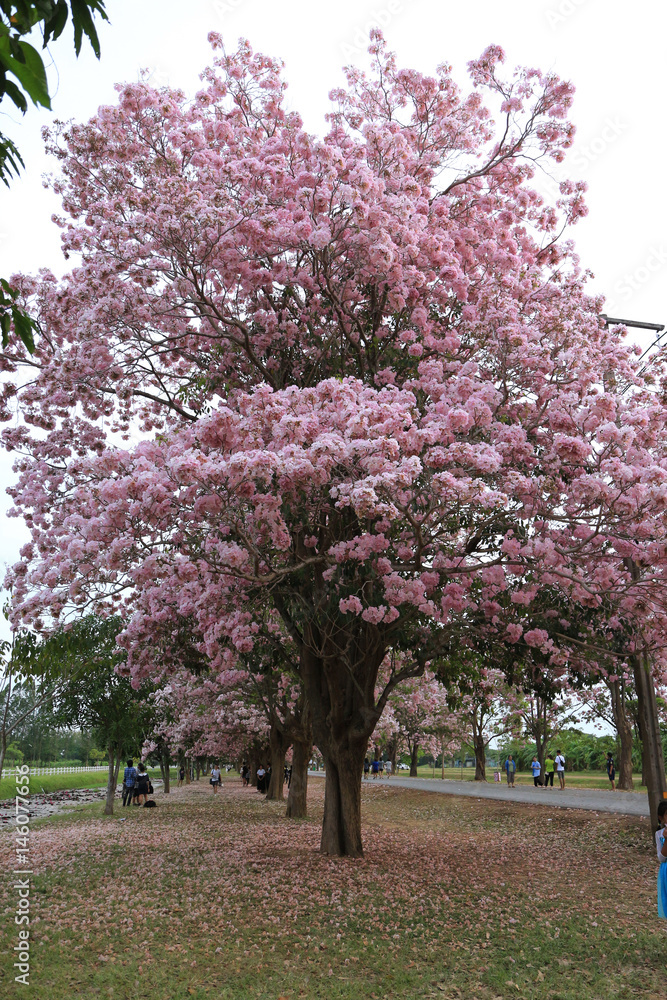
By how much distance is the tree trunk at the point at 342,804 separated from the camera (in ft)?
34.9

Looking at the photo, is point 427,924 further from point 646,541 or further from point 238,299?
point 238,299

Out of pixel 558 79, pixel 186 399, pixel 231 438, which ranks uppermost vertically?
pixel 558 79

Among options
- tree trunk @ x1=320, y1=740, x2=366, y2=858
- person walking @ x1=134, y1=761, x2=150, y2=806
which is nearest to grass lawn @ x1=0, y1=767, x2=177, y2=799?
person walking @ x1=134, y1=761, x2=150, y2=806

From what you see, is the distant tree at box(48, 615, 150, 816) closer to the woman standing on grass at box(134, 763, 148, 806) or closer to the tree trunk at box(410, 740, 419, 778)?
the woman standing on grass at box(134, 763, 148, 806)

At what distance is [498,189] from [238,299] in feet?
14.2

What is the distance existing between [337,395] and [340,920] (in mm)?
5201

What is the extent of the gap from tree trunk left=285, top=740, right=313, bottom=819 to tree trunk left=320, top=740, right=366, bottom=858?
7.10 metres

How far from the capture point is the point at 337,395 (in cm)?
710

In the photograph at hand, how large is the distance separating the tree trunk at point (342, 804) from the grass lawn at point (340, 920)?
0.34m

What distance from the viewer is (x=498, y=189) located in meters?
10.6

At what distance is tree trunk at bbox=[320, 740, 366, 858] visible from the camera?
10.6 m

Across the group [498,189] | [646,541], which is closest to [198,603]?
[646,541]

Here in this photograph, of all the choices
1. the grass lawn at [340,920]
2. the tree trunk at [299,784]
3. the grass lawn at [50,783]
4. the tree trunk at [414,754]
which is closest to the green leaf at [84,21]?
the grass lawn at [340,920]

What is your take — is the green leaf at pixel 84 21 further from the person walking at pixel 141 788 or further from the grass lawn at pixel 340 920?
the person walking at pixel 141 788
